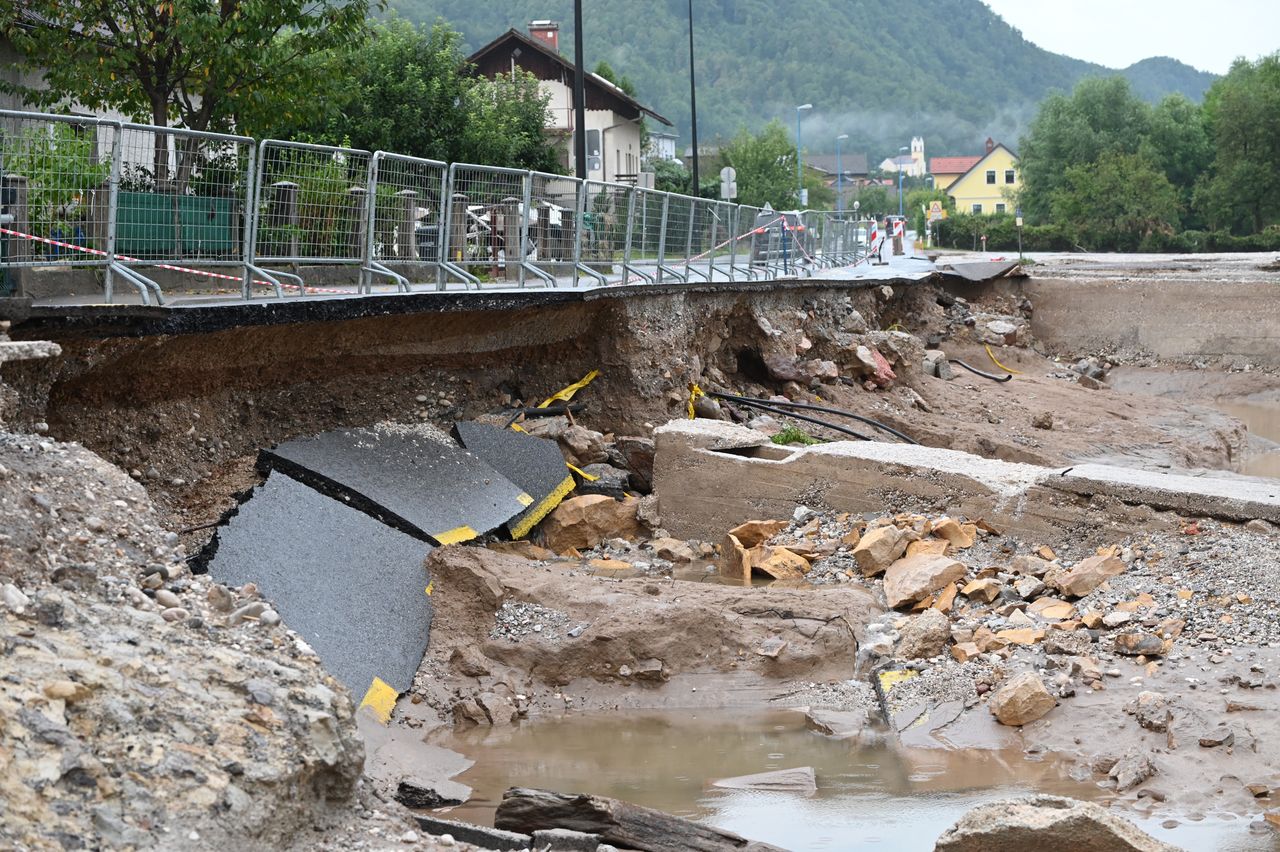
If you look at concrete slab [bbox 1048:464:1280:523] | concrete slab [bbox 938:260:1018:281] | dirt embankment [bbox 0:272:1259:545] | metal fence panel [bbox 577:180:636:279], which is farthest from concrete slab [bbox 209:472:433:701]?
concrete slab [bbox 938:260:1018:281]

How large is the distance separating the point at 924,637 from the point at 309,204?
18.7ft

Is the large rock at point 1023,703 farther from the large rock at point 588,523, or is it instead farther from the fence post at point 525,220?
the fence post at point 525,220

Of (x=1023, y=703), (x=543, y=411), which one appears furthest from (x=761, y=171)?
(x=1023, y=703)

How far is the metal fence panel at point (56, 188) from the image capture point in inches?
317

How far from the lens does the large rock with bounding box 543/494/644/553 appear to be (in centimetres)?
1115

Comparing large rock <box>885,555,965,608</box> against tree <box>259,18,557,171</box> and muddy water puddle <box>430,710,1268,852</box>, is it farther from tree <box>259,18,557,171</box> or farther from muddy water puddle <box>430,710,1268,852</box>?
tree <box>259,18,557,171</box>

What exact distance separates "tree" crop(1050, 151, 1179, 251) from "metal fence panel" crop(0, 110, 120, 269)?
166ft

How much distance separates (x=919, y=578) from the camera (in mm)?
9352

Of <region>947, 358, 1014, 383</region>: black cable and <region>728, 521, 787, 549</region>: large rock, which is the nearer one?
<region>728, 521, 787, 549</region>: large rock

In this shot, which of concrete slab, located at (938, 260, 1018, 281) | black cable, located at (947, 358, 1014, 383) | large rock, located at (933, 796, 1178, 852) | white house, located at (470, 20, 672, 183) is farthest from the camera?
white house, located at (470, 20, 672, 183)

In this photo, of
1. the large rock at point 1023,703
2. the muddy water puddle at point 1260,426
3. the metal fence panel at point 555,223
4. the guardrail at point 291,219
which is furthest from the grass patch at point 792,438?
the muddy water puddle at point 1260,426

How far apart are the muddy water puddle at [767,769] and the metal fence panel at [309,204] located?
4472 mm

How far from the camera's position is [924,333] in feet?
78.3

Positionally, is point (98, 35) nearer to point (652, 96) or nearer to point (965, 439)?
point (965, 439)
